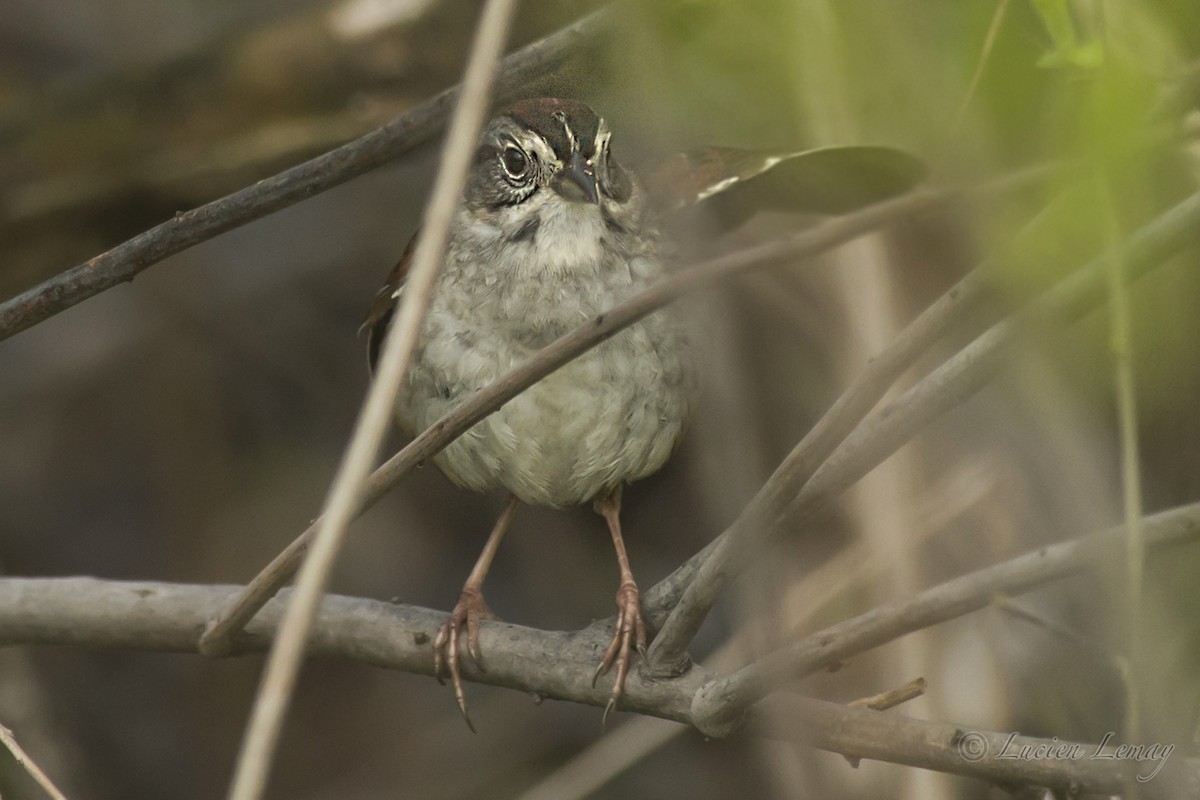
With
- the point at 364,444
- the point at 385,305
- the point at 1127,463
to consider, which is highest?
the point at 385,305

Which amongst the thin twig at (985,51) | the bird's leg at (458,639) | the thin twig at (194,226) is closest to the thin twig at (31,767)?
the thin twig at (194,226)

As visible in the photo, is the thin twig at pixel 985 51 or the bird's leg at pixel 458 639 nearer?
the thin twig at pixel 985 51

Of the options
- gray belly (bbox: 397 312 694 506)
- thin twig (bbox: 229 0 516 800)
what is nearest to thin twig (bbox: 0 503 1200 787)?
gray belly (bbox: 397 312 694 506)

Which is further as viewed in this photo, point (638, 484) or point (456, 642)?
point (638, 484)

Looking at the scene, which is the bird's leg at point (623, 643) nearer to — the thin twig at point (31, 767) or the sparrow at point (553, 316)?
the sparrow at point (553, 316)

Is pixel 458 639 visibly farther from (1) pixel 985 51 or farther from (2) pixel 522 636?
(1) pixel 985 51

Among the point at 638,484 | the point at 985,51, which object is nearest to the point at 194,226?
the point at 985,51

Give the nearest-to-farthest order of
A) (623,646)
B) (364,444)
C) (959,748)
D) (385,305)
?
(364,444), (959,748), (623,646), (385,305)
